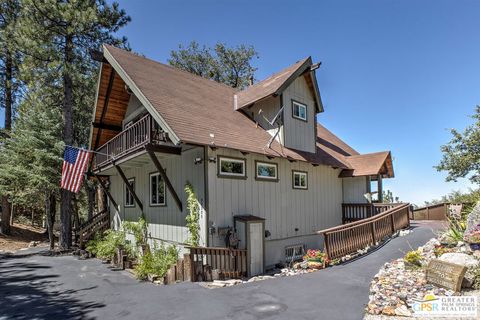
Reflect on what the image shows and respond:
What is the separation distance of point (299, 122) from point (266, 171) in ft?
11.0

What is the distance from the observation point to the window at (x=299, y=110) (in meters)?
13.4

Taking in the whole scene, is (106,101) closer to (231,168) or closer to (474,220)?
(231,168)

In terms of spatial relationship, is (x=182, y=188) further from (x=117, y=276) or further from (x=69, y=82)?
(x=69, y=82)

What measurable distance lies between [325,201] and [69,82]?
15402 mm

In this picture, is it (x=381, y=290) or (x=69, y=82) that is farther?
(x=69, y=82)

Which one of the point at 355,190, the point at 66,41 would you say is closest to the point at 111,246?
the point at 66,41

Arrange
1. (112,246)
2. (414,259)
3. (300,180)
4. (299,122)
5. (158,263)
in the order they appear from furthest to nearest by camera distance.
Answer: (299,122) → (112,246) → (300,180) → (158,263) → (414,259)

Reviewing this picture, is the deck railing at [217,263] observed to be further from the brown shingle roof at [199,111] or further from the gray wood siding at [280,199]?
the brown shingle roof at [199,111]

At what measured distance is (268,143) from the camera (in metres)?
12.0

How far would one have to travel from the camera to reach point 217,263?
9.07 m

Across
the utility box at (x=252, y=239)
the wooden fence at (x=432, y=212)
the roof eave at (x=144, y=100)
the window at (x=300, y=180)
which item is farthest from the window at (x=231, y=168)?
the wooden fence at (x=432, y=212)

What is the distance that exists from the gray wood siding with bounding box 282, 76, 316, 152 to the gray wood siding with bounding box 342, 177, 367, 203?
11.0ft

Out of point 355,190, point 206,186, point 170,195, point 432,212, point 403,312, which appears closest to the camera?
point 403,312

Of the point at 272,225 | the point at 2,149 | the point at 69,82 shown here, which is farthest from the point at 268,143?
the point at 2,149
